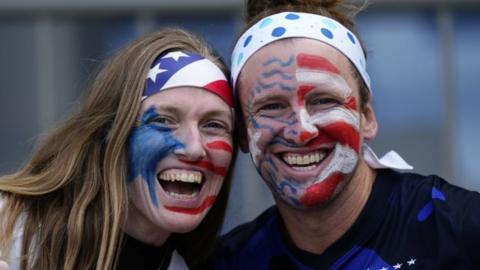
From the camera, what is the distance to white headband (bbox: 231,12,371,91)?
357 centimetres

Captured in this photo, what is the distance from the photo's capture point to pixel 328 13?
12.3 ft

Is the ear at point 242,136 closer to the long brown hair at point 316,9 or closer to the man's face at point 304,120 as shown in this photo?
the man's face at point 304,120

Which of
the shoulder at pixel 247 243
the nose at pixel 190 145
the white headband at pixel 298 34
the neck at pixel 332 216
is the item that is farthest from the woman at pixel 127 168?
the neck at pixel 332 216

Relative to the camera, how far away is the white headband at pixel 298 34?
3572mm

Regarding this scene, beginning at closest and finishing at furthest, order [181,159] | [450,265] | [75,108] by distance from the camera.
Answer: [450,265] → [181,159] → [75,108]

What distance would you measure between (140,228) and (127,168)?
31cm

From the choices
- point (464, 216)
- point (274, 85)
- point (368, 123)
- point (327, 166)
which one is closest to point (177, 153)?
point (274, 85)

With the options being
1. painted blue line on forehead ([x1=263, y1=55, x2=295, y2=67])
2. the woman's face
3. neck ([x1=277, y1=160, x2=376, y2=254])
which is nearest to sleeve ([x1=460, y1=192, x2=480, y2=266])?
neck ([x1=277, y1=160, x2=376, y2=254])

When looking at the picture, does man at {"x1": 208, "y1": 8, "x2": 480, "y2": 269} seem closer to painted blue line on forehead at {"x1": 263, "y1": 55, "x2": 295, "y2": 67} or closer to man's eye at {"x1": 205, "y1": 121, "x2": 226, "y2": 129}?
painted blue line on forehead at {"x1": 263, "y1": 55, "x2": 295, "y2": 67}

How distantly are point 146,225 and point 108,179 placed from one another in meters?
0.31

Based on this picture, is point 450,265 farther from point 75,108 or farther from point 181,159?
point 75,108

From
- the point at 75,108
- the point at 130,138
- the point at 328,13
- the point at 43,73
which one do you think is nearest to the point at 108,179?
the point at 130,138

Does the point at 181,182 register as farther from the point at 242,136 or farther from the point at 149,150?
the point at 242,136

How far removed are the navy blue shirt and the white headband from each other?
0.50 meters
